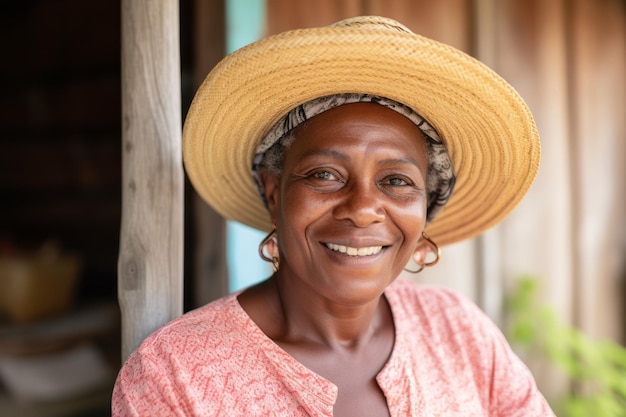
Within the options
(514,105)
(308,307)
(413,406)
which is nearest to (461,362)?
(413,406)

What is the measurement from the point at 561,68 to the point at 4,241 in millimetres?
3252

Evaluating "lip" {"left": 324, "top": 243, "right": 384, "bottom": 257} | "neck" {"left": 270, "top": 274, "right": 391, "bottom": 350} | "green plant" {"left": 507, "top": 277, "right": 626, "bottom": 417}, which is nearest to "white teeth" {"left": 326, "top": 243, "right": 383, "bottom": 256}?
"lip" {"left": 324, "top": 243, "right": 384, "bottom": 257}

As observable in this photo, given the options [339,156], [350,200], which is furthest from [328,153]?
[350,200]

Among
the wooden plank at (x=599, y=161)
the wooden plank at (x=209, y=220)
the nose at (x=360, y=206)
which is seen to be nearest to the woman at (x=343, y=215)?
the nose at (x=360, y=206)

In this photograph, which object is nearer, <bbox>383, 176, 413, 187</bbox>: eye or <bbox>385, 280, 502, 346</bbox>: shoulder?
<bbox>383, 176, 413, 187</bbox>: eye

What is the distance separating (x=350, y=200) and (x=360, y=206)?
1.2 inches

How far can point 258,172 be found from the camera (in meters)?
1.93

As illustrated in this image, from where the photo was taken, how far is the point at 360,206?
1628 millimetres

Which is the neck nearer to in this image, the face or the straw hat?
the face

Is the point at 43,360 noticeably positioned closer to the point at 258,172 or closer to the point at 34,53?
the point at 258,172

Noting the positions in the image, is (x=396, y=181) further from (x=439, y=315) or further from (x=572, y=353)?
(x=572, y=353)

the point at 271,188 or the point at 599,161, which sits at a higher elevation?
the point at 599,161

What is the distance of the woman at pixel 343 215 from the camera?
154cm

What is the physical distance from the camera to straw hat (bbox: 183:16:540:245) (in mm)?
1489
